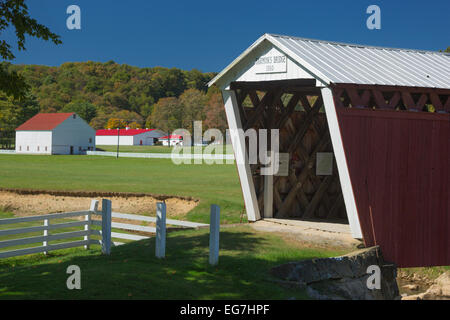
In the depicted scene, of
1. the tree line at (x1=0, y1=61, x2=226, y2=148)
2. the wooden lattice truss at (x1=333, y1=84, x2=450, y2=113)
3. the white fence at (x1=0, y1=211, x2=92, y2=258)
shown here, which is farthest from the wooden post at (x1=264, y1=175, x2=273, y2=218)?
the tree line at (x1=0, y1=61, x2=226, y2=148)

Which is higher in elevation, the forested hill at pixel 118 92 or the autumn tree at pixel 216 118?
the forested hill at pixel 118 92

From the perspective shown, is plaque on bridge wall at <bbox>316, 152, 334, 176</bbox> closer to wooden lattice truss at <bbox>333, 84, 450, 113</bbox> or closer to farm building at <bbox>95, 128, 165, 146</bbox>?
wooden lattice truss at <bbox>333, 84, 450, 113</bbox>

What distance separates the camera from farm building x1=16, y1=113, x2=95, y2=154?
82.3 meters

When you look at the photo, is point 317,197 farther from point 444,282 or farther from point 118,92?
point 118,92

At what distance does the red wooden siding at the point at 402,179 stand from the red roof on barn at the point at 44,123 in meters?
75.9

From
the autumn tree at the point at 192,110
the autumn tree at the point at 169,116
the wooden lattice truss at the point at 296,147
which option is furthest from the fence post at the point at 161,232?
the autumn tree at the point at 169,116

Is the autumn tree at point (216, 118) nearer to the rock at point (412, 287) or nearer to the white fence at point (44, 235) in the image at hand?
the rock at point (412, 287)

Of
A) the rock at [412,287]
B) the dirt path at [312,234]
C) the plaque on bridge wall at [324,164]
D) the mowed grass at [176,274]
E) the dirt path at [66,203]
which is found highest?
the plaque on bridge wall at [324,164]

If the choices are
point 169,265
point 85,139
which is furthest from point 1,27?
point 85,139

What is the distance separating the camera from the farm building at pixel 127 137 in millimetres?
126062

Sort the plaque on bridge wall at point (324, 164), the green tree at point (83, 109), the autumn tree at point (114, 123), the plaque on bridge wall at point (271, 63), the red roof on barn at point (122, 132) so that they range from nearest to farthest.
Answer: the plaque on bridge wall at point (271, 63), the plaque on bridge wall at point (324, 164), the red roof on barn at point (122, 132), the green tree at point (83, 109), the autumn tree at point (114, 123)

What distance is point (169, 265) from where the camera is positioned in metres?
10.1
